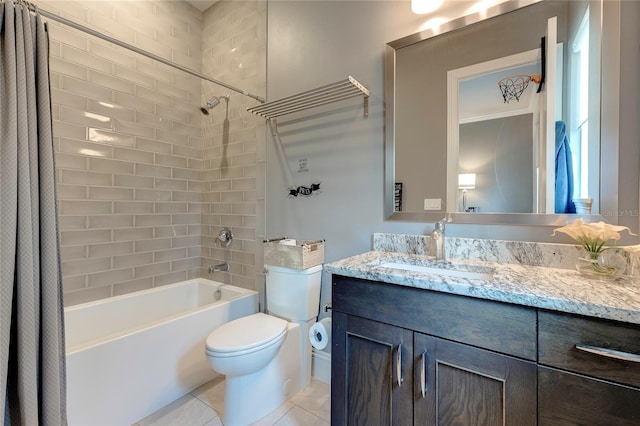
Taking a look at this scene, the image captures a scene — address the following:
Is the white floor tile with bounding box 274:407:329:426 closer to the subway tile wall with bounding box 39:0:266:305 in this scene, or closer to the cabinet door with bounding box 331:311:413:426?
the cabinet door with bounding box 331:311:413:426

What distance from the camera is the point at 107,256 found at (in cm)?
214

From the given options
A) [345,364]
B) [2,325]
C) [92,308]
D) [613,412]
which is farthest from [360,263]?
[92,308]

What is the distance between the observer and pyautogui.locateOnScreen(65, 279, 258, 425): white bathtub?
4.54ft

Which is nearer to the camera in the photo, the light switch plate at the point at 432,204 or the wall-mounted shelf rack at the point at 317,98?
the light switch plate at the point at 432,204

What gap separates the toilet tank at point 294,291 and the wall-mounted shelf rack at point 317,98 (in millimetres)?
1031

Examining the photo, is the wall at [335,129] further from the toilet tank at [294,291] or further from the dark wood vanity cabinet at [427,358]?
the dark wood vanity cabinet at [427,358]

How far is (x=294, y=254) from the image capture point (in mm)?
1716

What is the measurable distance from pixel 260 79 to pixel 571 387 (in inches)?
Result: 93.5

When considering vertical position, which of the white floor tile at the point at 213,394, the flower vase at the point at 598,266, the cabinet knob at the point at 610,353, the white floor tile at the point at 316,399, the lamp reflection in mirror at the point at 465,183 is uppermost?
the lamp reflection in mirror at the point at 465,183

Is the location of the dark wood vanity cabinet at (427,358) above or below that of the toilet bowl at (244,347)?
above

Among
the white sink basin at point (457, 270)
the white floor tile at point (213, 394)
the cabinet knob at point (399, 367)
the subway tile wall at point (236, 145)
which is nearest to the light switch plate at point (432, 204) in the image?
the white sink basin at point (457, 270)

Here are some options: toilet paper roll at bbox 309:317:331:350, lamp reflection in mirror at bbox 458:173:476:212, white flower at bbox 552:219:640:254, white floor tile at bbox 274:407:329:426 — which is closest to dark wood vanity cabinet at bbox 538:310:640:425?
white flower at bbox 552:219:640:254

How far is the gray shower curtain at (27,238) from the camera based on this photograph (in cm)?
101

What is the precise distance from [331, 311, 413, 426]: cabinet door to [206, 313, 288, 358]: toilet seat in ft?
1.43
